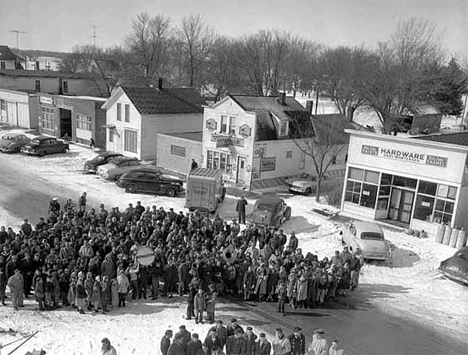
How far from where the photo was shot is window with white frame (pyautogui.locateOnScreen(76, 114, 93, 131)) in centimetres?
4222

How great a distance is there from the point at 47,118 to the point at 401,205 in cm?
3430

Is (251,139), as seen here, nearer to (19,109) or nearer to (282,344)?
(282,344)

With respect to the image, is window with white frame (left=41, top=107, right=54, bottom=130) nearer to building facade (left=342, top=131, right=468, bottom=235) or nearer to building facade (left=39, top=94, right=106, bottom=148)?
building facade (left=39, top=94, right=106, bottom=148)

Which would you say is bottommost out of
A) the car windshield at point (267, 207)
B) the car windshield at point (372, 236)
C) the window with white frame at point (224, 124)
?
the car windshield at point (372, 236)

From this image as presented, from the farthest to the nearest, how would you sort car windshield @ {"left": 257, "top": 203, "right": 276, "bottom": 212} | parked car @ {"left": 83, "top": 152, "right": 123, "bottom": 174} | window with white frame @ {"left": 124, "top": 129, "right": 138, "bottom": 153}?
window with white frame @ {"left": 124, "top": 129, "right": 138, "bottom": 153}, parked car @ {"left": 83, "top": 152, "right": 123, "bottom": 174}, car windshield @ {"left": 257, "top": 203, "right": 276, "bottom": 212}

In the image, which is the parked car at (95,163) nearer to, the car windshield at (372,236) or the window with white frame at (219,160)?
the window with white frame at (219,160)

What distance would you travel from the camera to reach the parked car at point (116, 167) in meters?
31.8

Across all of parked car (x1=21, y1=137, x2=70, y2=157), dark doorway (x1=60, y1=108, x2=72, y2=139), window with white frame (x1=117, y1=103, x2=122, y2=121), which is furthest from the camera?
dark doorway (x1=60, y1=108, x2=72, y2=139)

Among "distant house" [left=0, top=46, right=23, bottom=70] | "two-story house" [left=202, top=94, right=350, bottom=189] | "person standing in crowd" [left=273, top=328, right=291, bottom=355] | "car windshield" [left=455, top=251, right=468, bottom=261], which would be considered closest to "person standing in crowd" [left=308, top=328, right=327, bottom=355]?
"person standing in crowd" [left=273, top=328, right=291, bottom=355]

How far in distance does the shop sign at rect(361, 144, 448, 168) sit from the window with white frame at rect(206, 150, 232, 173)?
982 cm

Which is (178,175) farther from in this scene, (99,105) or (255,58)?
(255,58)

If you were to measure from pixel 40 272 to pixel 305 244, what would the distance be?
38.5 feet

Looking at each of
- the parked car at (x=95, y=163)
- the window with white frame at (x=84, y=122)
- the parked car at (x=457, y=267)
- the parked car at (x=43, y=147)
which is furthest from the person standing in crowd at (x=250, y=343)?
the window with white frame at (x=84, y=122)

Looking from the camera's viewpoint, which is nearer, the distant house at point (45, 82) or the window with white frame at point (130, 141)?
the window with white frame at point (130, 141)
